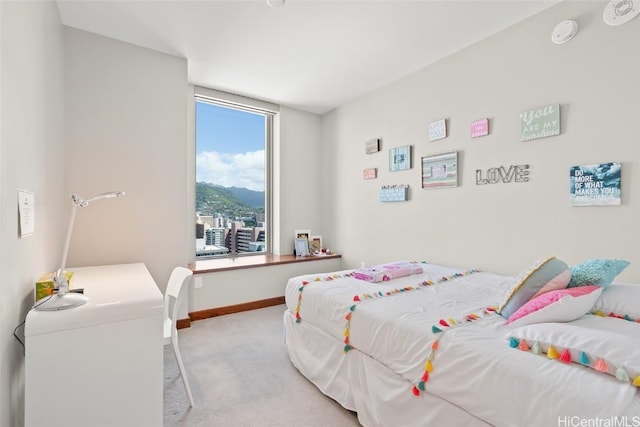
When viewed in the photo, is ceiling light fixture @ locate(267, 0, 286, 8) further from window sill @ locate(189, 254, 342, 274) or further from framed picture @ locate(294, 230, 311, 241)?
framed picture @ locate(294, 230, 311, 241)

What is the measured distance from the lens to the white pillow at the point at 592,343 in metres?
0.95

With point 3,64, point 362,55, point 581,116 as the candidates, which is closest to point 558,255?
point 581,116

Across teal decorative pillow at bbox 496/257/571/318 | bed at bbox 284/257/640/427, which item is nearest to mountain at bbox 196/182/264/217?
bed at bbox 284/257/640/427

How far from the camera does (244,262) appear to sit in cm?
377

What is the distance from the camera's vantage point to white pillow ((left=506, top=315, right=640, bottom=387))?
3.11 ft

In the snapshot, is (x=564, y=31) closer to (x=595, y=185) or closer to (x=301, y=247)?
(x=595, y=185)

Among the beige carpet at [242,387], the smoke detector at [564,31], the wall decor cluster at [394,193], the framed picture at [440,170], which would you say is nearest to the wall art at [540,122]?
the smoke detector at [564,31]

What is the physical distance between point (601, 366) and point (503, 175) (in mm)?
1840

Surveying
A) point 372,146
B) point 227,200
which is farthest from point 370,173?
point 227,200

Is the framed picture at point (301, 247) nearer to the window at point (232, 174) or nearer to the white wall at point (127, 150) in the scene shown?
the window at point (232, 174)

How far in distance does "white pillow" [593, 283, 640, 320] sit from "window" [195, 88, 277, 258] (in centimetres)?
360

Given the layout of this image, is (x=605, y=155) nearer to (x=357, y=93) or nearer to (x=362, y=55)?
(x=362, y=55)

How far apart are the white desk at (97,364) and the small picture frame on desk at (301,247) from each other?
2.73 m

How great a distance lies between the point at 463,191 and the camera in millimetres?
2799
